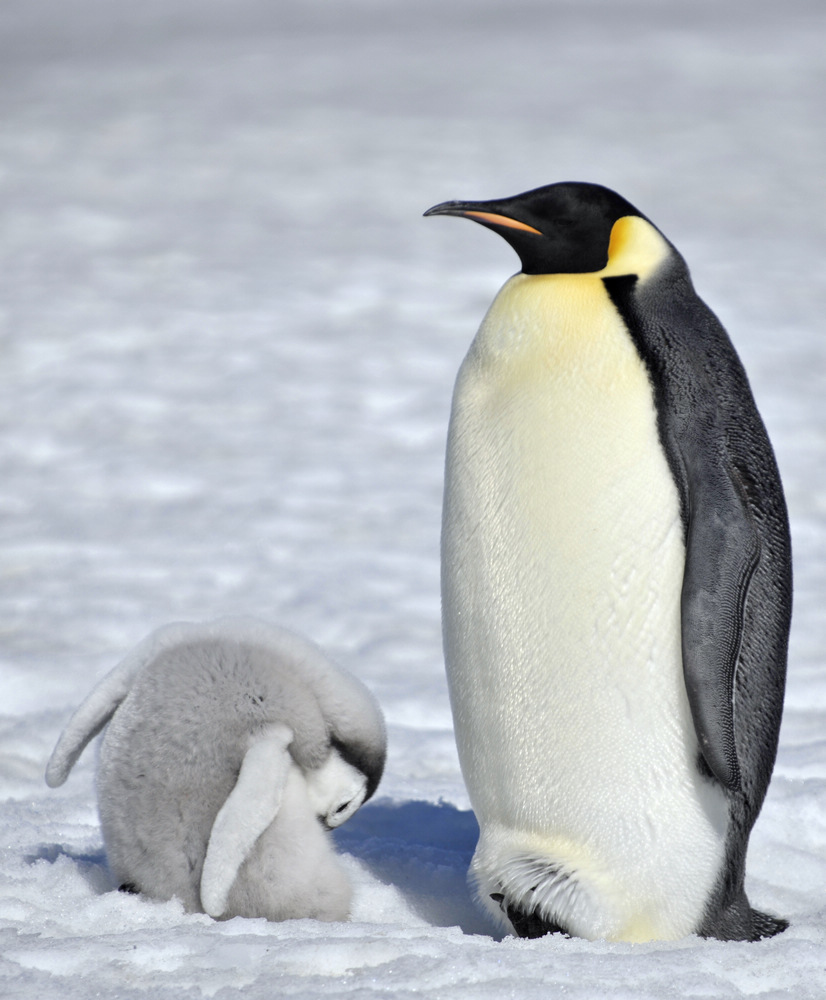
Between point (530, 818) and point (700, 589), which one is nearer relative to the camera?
point (700, 589)

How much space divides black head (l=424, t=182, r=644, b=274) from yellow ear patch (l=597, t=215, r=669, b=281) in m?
0.01

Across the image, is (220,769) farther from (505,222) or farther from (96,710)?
(505,222)

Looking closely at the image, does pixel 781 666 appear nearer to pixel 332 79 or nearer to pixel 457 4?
pixel 332 79

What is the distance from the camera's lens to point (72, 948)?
183cm

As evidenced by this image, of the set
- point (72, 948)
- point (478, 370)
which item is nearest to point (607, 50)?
point (478, 370)

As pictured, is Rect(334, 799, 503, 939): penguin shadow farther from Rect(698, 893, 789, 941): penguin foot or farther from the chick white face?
Rect(698, 893, 789, 941): penguin foot

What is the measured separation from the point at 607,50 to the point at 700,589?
13522 millimetres

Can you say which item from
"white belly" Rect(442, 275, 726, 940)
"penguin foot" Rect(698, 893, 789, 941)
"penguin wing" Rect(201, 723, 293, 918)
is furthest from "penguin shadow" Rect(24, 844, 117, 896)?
"penguin foot" Rect(698, 893, 789, 941)

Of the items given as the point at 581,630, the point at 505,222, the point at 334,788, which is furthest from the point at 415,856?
the point at 505,222

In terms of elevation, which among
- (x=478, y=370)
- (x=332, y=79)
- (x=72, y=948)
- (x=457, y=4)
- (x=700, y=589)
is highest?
(x=457, y=4)

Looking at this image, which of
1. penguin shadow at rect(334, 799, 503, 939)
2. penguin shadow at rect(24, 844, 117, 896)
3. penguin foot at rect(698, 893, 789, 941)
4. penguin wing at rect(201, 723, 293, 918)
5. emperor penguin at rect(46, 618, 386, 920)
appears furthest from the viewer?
A: penguin shadow at rect(334, 799, 503, 939)

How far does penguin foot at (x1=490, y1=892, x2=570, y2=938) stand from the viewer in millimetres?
2223

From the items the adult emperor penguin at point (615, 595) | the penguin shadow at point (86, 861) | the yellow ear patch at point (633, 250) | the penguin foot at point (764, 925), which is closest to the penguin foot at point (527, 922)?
the adult emperor penguin at point (615, 595)

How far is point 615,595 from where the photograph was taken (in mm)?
2195
